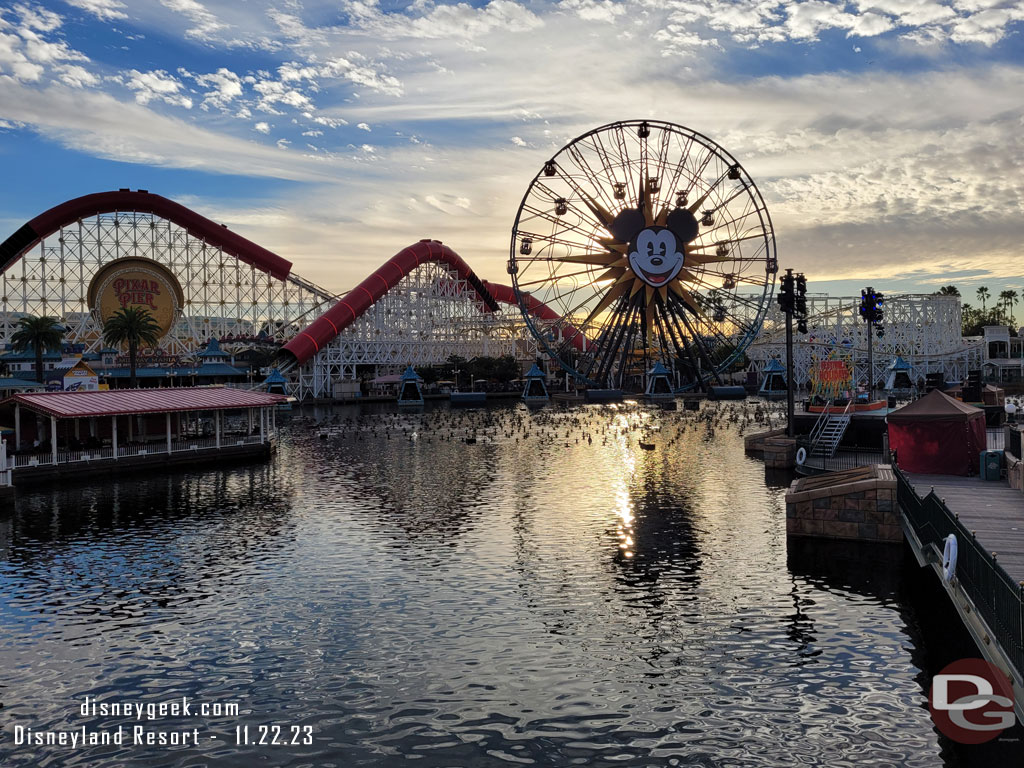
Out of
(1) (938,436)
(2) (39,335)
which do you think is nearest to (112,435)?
(1) (938,436)

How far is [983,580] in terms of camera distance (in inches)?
545

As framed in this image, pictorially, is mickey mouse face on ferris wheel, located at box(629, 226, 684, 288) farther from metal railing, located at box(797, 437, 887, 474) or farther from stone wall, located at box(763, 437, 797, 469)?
metal railing, located at box(797, 437, 887, 474)

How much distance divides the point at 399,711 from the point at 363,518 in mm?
17241

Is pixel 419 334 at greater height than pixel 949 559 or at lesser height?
greater

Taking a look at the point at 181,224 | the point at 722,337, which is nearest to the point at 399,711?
the point at 722,337

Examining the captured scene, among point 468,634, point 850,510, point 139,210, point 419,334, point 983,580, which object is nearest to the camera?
point 983,580

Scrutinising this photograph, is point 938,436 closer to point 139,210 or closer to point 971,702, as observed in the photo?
point 971,702

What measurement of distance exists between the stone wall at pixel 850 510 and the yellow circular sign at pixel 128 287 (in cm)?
10808

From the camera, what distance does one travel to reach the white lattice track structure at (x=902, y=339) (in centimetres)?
13288

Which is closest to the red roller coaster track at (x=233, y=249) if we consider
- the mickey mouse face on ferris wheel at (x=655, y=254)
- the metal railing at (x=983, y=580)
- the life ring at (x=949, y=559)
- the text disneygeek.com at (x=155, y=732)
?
the mickey mouse face on ferris wheel at (x=655, y=254)

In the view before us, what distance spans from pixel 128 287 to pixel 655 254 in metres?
74.5

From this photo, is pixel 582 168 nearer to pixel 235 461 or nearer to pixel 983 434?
pixel 235 461

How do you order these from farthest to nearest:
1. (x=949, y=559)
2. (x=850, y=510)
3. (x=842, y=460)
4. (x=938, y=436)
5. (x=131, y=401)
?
(x=131, y=401), (x=842, y=460), (x=938, y=436), (x=850, y=510), (x=949, y=559)

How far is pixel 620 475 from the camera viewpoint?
41531 mm
